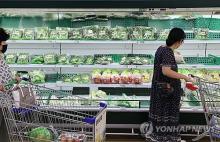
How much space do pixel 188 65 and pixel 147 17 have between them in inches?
36.8

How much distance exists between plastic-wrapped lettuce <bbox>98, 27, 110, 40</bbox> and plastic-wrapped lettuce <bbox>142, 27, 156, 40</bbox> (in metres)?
0.51

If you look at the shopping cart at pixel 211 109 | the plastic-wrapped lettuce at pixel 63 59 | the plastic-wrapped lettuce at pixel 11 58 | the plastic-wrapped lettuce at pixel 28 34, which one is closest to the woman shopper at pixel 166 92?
the shopping cart at pixel 211 109

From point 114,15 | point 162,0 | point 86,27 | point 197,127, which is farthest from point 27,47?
point 197,127

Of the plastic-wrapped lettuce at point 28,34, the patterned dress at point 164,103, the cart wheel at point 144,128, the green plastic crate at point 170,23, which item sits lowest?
the cart wheel at point 144,128

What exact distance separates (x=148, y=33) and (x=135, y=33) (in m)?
0.19

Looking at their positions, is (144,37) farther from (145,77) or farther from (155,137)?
(155,137)

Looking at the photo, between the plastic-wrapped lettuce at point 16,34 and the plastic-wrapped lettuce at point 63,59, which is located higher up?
the plastic-wrapped lettuce at point 16,34

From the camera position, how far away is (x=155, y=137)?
18.1 ft

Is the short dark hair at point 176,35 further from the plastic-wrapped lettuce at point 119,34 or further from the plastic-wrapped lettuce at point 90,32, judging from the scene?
the plastic-wrapped lettuce at point 90,32

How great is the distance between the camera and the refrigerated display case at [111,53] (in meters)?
6.18

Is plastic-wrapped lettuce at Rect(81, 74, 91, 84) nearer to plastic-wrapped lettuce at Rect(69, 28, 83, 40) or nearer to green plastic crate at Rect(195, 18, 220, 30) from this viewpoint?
plastic-wrapped lettuce at Rect(69, 28, 83, 40)

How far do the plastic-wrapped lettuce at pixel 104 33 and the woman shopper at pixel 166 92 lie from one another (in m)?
1.18

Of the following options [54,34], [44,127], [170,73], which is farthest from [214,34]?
[44,127]

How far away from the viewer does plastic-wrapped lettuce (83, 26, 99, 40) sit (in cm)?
622
